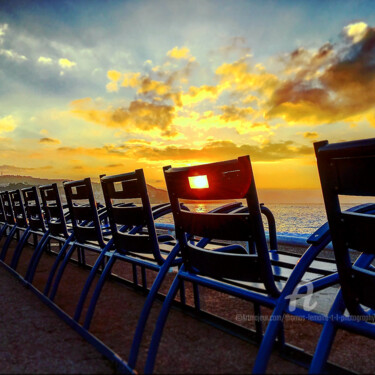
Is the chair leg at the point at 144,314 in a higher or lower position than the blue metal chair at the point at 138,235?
lower

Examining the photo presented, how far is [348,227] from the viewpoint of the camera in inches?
49.4

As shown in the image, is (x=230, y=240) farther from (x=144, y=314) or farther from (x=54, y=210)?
(x=54, y=210)

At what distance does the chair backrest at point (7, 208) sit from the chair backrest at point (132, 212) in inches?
133

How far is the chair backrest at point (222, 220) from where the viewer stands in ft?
5.04

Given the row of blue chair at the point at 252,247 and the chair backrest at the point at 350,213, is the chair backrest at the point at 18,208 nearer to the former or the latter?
the row of blue chair at the point at 252,247

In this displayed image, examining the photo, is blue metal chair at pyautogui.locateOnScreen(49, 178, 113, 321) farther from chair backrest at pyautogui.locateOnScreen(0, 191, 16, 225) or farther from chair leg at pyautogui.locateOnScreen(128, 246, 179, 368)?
chair backrest at pyautogui.locateOnScreen(0, 191, 16, 225)

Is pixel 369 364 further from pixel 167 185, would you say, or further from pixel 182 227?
pixel 167 185

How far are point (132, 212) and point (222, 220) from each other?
2.79 ft

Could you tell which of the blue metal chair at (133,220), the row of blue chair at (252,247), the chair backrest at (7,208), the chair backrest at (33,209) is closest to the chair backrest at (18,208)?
the chair backrest at (7,208)

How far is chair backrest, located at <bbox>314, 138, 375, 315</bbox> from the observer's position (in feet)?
3.68

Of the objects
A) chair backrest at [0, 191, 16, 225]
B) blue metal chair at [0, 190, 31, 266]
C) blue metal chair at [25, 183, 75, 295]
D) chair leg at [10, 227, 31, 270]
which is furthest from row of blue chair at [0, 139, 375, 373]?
chair backrest at [0, 191, 16, 225]

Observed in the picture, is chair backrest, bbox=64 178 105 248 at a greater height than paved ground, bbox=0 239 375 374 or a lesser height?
greater

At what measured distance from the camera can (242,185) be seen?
60.1 inches

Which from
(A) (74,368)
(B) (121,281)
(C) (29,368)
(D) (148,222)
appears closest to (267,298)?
(D) (148,222)
